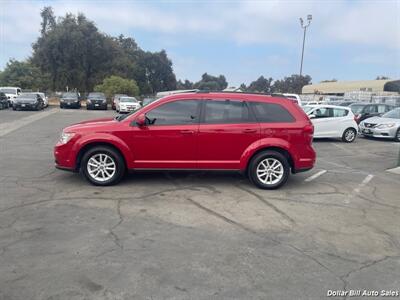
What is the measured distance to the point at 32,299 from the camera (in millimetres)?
3215

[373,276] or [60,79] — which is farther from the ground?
[60,79]

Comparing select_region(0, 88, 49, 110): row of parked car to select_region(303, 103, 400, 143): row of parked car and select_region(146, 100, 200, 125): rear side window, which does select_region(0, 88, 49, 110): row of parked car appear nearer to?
select_region(303, 103, 400, 143): row of parked car

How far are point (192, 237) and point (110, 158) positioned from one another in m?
2.81

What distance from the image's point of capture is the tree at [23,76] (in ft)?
173

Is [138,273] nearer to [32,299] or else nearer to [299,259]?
[32,299]

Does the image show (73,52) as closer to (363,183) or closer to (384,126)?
(384,126)

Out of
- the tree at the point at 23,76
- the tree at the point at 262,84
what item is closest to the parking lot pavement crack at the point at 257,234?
the tree at the point at 23,76

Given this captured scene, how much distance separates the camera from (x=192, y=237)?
4.62 metres

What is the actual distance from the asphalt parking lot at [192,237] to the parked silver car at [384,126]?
8.96 m

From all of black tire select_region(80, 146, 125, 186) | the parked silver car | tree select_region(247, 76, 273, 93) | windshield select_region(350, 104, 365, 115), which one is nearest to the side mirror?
black tire select_region(80, 146, 125, 186)

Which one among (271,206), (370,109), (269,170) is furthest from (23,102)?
(271,206)

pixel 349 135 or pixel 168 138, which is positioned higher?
pixel 168 138

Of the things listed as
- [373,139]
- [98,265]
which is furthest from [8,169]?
[373,139]

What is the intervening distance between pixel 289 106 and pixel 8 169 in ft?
20.2
